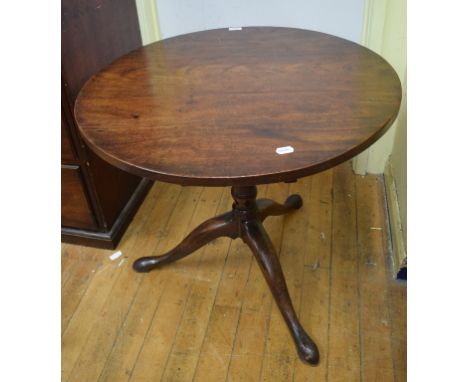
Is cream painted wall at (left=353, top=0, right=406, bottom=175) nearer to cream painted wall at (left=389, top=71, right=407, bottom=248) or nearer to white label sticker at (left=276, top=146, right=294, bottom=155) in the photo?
cream painted wall at (left=389, top=71, right=407, bottom=248)

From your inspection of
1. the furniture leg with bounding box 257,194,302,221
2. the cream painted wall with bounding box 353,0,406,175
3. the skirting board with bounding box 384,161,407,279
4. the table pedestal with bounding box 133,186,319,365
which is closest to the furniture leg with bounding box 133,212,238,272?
the table pedestal with bounding box 133,186,319,365

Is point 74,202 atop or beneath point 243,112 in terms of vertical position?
beneath

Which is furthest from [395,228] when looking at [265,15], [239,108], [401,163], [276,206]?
[265,15]

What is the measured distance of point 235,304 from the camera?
4.54ft

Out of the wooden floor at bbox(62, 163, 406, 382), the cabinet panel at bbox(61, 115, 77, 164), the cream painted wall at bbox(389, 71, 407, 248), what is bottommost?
the wooden floor at bbox(62, 163, 406, 382)

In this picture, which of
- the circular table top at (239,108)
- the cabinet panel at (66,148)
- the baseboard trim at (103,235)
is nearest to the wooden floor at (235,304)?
the baseboard trim at (103,235)

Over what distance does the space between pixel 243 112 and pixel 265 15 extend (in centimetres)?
97

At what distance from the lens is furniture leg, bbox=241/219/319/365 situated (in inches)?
47.4

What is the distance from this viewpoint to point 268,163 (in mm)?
773

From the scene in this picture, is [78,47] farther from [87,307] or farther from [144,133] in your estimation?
[87,307]

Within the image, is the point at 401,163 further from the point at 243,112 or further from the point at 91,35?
the point at 91,35

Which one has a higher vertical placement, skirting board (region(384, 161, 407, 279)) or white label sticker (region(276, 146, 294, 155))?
white label sticker (region(276, 146, 294, 155))

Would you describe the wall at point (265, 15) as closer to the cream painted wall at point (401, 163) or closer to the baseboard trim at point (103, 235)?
the cream painted wall at point (401, 163)

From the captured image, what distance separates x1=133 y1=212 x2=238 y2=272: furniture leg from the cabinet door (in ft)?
0.85
